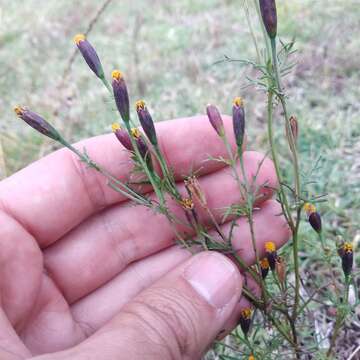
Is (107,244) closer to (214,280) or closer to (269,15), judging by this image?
(214,280)

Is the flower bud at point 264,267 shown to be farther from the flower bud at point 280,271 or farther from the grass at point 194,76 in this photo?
the grass at point 194,76

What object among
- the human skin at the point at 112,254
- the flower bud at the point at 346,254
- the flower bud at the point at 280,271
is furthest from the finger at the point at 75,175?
the flower bud at the point at 346,254

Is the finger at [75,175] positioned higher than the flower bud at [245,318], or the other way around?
the finger at [75,175]

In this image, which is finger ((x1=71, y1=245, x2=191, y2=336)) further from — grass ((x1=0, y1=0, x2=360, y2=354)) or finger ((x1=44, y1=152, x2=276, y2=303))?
grass ((x1=0, y1=0, x2=360, y2=354))

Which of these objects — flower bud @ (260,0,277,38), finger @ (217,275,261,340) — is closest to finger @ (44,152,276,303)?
finger @ (217,275,261,340)

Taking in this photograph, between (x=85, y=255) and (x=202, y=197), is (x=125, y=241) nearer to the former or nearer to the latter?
(x=85, y=255)

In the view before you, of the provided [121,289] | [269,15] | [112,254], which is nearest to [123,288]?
[121,289]

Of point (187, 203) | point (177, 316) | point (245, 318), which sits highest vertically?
point (187, 203)
